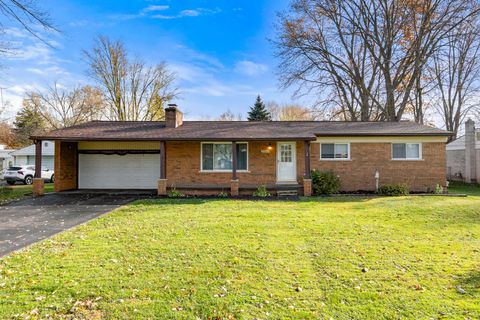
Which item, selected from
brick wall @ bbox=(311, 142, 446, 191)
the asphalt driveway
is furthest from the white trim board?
the asphalt driveway

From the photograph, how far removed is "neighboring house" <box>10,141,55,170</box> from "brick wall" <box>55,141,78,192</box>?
12.8m

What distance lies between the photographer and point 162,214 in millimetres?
9336

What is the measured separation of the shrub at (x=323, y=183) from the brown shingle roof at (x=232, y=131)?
182cm

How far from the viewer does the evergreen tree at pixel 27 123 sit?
39.5 metres

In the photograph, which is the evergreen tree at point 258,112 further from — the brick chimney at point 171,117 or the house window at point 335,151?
the house window at point 335,151

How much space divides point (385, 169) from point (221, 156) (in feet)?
26.9

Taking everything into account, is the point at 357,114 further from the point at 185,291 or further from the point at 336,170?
the point at 185,291

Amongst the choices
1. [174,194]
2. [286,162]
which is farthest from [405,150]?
[174,194]

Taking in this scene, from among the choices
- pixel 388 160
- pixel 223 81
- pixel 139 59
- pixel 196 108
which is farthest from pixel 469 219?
pixel 139 59

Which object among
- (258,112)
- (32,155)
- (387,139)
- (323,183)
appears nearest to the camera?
(323,183)

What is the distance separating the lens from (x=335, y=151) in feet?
49.1

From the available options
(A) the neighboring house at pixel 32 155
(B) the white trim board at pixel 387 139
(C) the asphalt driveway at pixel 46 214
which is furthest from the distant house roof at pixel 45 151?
(B) the white trim board at pixel 387 139

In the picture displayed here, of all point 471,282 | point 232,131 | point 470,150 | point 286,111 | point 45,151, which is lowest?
point 471,282

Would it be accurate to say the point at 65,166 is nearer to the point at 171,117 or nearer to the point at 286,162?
the point at 171,117
